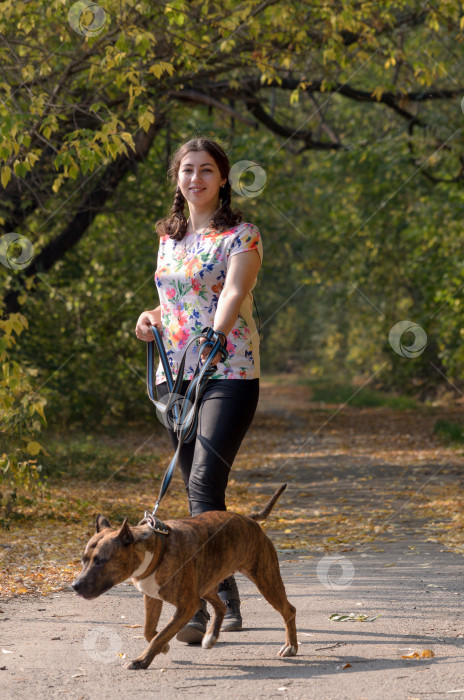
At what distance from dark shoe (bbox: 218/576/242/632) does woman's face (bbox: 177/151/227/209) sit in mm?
1916

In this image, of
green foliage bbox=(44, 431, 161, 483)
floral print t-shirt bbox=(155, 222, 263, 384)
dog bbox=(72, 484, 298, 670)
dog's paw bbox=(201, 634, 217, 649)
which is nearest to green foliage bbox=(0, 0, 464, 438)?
green foliage bbox=(44, 431, 161, 483)

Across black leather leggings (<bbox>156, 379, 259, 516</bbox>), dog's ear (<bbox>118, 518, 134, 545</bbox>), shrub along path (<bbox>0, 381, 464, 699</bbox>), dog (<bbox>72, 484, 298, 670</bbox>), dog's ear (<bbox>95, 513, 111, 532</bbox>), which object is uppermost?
black leather leggings (<bbox>156, 379, 259, 516</bbox>)

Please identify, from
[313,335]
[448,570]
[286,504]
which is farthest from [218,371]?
[313,335]

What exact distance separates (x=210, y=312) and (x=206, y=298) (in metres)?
0.07

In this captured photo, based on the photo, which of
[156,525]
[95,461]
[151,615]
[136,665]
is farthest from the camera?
[95,461]

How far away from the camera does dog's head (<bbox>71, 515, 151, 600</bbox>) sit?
140 inches

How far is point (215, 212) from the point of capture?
4.74 meters

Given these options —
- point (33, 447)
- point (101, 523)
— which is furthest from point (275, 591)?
point (33, 447)

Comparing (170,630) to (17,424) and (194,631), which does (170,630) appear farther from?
(17,424)

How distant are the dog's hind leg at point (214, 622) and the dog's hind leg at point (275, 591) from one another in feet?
0.72

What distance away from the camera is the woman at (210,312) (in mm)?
4418

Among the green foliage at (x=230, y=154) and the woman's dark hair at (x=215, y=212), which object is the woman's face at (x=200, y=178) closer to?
the woman's dark hair at (x=215, y=212)

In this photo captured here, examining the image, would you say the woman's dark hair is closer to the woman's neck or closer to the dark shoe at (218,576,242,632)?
the woman's neck


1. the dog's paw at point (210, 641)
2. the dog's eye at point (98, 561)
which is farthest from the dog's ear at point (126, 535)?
the dog's paw at point (210, 641)
